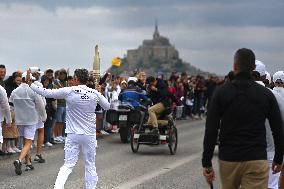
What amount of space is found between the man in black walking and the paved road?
5.18 meters

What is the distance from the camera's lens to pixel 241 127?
5496 mm

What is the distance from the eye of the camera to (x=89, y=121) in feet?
28.8

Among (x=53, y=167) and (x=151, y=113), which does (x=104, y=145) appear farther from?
(x=53, y=167)

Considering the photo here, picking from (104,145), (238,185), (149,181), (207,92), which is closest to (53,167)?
(149,181)

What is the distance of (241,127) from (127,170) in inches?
291

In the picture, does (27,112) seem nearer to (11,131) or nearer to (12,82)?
(11,131)

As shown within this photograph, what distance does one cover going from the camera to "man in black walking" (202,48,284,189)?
546 centimetres

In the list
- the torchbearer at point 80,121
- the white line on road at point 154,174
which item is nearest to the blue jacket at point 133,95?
the white line on road at point 154,174

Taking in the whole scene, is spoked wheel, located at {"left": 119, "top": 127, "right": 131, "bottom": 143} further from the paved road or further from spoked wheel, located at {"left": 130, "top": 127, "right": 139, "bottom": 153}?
spoked wheel, located at {"left": 130, "top": 127, "right": 139, "bottom": 153}

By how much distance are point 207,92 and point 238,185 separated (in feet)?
85.5

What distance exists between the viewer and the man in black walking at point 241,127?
5465 millimetres

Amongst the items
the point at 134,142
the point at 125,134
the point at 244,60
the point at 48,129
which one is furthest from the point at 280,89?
the point at 125,134

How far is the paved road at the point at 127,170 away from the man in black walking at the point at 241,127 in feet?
17.0

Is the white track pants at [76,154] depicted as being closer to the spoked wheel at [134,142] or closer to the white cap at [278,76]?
the white cap at [278,76]
